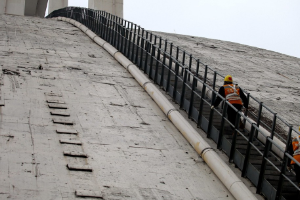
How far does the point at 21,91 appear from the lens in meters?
13.1

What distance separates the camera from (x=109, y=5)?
41656 mm

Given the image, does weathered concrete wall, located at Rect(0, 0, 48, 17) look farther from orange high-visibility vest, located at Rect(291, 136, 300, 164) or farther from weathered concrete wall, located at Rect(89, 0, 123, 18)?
orange high-visibility vest, located at Rect(291, 136, 300, 164)

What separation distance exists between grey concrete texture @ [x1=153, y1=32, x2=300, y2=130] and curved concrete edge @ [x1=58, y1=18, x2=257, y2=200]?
3.11m

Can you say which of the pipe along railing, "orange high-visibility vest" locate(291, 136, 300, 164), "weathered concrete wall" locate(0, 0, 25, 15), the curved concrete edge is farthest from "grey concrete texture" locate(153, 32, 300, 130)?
"weathered concrete wall" locate(0, 0, 25, 15)

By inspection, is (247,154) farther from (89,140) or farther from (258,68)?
(258,68)

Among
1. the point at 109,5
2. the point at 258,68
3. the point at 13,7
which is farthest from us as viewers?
the point at 109,5

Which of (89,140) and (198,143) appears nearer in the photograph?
(89,140)

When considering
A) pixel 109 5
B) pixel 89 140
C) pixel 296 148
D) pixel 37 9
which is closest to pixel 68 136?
pixel 89 140

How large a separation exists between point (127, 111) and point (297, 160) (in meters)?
5.11

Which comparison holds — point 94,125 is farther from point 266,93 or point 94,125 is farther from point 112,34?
point 112,34

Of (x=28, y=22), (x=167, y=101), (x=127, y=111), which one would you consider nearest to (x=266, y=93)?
(x=167, y=101)

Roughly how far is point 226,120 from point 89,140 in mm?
2862

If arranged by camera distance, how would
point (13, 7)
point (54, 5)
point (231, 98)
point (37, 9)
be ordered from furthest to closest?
1. point (37, 9)
2. point (54, 5)
3. point (13, 7)
4. point (231, 98)

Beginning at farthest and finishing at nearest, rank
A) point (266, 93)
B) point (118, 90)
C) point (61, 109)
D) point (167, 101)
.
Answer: point (266, 93)
point (118, 90)
point (167, 101)
point (61, 109)
